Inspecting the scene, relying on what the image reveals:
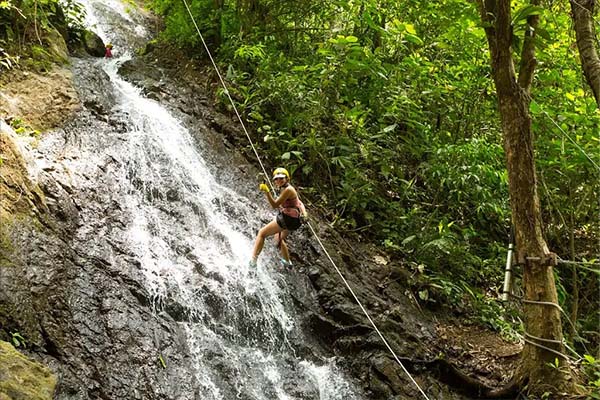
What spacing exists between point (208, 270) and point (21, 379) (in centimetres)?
288

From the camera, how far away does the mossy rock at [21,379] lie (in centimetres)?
337

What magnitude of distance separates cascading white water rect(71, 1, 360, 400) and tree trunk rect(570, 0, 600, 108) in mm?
3984

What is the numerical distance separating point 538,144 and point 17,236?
23.2ft

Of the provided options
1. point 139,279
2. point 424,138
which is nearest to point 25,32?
point 139,279

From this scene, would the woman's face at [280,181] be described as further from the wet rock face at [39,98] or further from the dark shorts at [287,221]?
the wet rock face at [39,98]

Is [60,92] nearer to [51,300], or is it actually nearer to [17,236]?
[17,236]

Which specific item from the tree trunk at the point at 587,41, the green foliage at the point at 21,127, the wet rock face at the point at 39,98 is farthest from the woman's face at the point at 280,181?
the wet rock face at the point at 39,98

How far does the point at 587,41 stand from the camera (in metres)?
4.18

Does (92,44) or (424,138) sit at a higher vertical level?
(92,44)

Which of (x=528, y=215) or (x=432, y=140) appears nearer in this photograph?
(x=528, y=215)

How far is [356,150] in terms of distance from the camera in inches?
346

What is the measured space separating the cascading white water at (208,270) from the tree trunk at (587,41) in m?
3.98

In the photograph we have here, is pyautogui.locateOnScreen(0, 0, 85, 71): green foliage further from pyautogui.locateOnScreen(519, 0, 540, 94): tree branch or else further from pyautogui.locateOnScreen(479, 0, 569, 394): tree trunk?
pyautogui.locateOnScreen(519, 0, 540, 94): tree branch

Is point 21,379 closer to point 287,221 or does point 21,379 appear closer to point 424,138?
point 287,221
